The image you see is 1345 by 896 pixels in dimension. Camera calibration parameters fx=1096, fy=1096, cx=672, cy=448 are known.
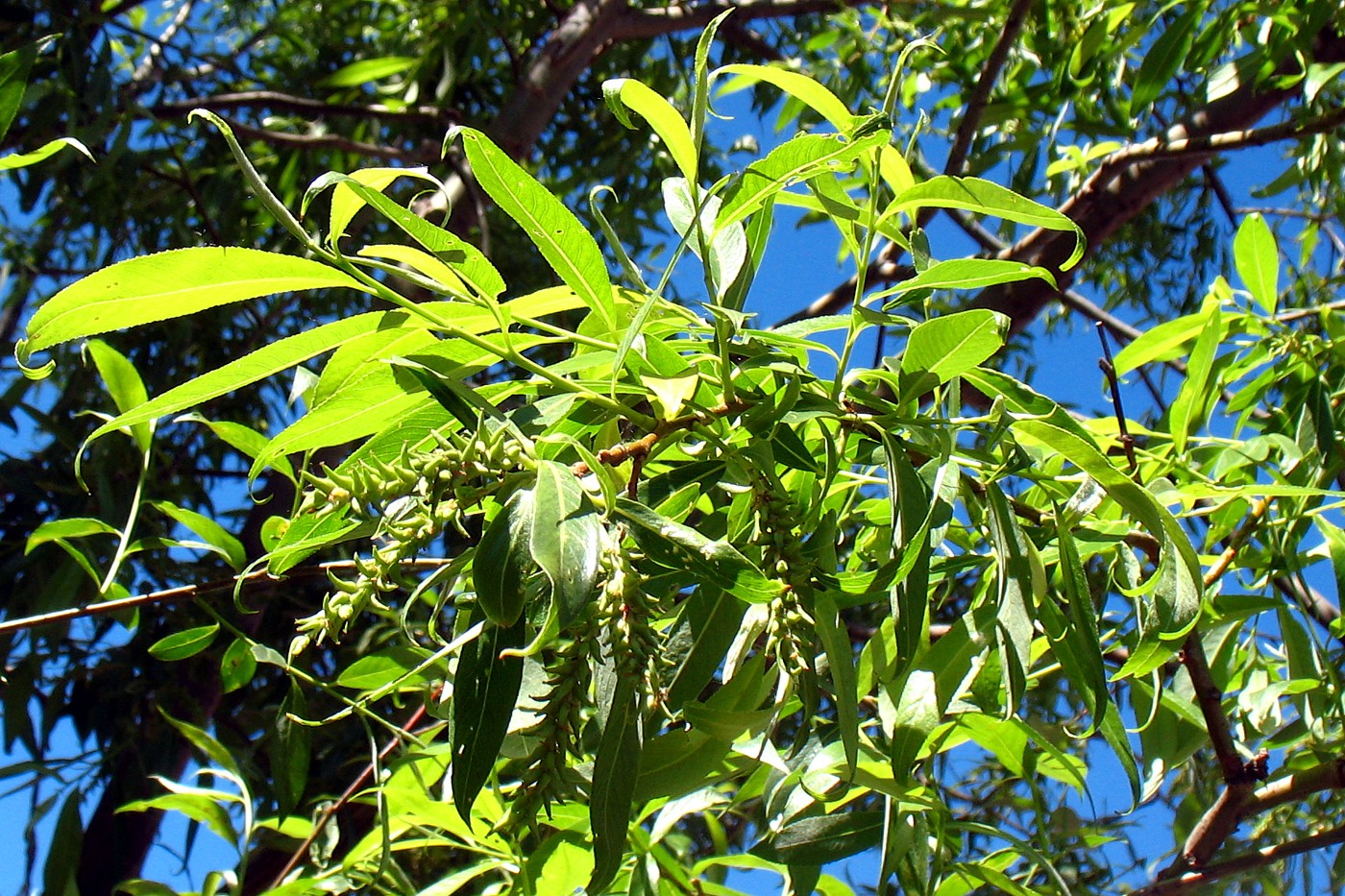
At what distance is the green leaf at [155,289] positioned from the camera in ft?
1.07

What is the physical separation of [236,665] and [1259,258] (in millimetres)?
730

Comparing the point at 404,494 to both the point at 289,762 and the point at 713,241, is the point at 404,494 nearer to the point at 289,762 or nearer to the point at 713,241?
the point at 713,241

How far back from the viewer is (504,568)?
0.30 m

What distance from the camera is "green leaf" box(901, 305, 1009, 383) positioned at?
0.39 metres

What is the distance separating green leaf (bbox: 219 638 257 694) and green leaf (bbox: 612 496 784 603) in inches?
15.3

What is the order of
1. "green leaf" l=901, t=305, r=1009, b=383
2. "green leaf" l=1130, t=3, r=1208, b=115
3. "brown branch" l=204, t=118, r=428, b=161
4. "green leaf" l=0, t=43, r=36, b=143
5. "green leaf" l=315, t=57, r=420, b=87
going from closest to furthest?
"green leaf" l=901, t=305, r=1009, b=383 < "green leaf" l=0, t=43, r=36, b=143 < "green leaf" l=1130, t=3, r=1208, b=115 < "brown branch" l=204, t=118, r=428, b=161 < "green leaf" l=315, t=57, r=420, b=87

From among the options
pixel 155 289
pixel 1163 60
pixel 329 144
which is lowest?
pixel 155 289

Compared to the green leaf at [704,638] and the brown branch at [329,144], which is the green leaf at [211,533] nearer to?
the green leaf at [704,638]

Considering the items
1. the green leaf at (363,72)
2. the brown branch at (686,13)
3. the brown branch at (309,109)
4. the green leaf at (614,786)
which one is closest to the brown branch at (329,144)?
the brown branch at (309,109)

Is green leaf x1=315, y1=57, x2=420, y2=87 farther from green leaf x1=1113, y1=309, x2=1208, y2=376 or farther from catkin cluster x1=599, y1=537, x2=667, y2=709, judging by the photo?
catkin cluster x1=599, y1=537, x2=667, y2=709

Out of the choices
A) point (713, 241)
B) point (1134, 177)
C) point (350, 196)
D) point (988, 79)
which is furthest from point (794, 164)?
point (1134, 177)

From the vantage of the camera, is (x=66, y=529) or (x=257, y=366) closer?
(x=257, y=366)

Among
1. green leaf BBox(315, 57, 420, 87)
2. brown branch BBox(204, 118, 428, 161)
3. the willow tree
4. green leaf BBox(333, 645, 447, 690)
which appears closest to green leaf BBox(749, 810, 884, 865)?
the willow tree

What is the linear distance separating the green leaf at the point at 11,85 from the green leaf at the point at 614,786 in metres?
0.39
